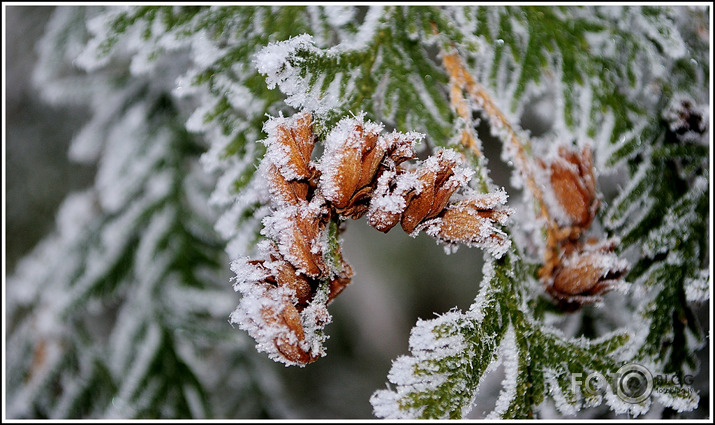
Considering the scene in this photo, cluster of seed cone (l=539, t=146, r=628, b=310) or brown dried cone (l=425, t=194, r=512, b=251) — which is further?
cluster of seed cone (l=539, t=146, r=628, b=310)

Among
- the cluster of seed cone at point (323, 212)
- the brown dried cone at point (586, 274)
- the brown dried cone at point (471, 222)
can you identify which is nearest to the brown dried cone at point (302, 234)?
the cluster of seed cone at point (323, 212)

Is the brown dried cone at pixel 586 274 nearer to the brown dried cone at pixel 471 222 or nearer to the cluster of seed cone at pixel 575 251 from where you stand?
the cluster of seed cone at pixel 575 251

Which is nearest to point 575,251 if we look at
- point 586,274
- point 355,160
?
point 586,274

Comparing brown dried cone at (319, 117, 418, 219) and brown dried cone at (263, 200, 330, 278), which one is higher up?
brown dried cone at (319, 117, 418, 219)

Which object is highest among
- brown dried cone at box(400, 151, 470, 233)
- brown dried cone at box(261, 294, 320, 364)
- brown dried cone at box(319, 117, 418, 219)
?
brown dried cone at box(319, 117, 418, 219)

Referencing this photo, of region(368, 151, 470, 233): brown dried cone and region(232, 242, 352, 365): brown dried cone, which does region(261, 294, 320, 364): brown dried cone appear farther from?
region(368, 151, 470, 233): brown dried cone

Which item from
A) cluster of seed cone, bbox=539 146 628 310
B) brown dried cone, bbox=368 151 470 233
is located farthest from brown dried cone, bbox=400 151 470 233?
cluster of seed cone, bbox=539 146 628 310

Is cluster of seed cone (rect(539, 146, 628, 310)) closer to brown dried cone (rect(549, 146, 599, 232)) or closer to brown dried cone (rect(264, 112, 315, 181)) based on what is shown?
brown dried cone (rect(549, 146, 599, 232))
